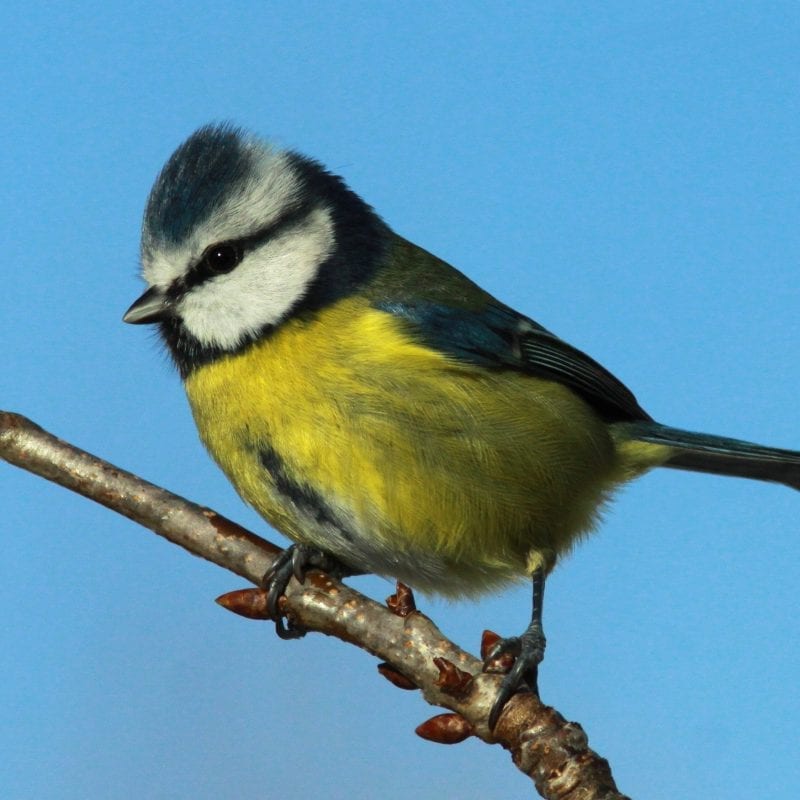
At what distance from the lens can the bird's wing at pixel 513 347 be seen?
6.18 ft

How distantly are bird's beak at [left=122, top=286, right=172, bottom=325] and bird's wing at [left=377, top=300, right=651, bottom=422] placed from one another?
1.24 ft

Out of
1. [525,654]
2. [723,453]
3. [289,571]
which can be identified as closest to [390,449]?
[289,571]

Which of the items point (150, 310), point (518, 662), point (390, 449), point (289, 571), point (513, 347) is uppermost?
point (513, 347)

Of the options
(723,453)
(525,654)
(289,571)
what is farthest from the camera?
(723,453)

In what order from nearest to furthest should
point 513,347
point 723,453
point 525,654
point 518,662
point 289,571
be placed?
point 518,662, point 525,654, point 289,571, point 513,347, point 723,453

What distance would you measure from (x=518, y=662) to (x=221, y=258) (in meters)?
0.88

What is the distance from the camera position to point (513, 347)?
201 cm

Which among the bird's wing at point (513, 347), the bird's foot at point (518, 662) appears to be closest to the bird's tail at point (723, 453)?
the bird's wing at point (513, 347)

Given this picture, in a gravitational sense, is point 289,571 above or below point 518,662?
above

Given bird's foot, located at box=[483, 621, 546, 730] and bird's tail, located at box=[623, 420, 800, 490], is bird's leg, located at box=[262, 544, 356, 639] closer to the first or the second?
bird's foot, located at box=[483, 621, 546, 730]

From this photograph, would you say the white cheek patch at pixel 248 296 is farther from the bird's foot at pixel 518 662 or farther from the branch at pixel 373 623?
the bird's foot at pixel 518 662

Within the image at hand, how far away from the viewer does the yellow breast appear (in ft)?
5.62

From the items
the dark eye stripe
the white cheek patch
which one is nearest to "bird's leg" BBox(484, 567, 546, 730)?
the white cheek patch

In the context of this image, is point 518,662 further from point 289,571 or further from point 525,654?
point 289,571
